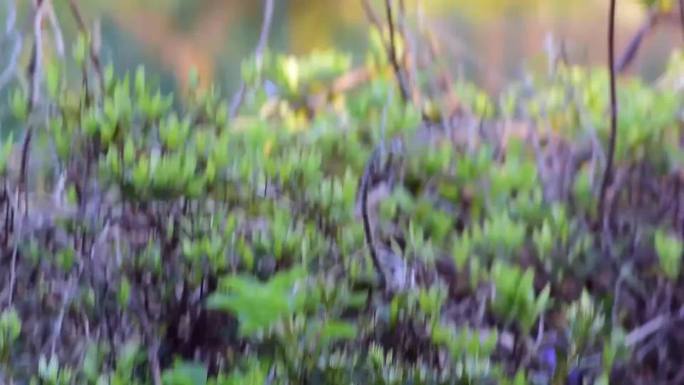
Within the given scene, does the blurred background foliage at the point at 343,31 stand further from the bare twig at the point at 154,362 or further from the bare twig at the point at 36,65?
the bare twig at the point at 154,362

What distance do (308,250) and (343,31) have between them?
1757mm

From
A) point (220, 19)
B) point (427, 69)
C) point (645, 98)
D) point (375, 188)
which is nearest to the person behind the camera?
point (375, 188)

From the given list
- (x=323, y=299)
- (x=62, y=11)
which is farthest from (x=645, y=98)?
(x=62, y=11)


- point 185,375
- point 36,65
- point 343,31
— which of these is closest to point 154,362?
point 185,375

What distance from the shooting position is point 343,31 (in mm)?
2812

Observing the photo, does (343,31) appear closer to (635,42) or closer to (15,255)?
(635,42)

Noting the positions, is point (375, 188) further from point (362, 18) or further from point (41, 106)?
point (362, 18)

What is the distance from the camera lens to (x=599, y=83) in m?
1.82

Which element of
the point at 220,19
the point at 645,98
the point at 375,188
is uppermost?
the point at 220,19

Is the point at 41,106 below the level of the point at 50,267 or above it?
above

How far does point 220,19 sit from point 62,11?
108cm

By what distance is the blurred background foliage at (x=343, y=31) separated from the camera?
7.48 feet

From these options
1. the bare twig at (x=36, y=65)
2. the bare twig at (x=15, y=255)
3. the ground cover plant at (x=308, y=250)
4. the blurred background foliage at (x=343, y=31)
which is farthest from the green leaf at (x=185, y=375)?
the blurred background foliage at (x=343, y=31)

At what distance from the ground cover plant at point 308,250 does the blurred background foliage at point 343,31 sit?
552 millimetres
